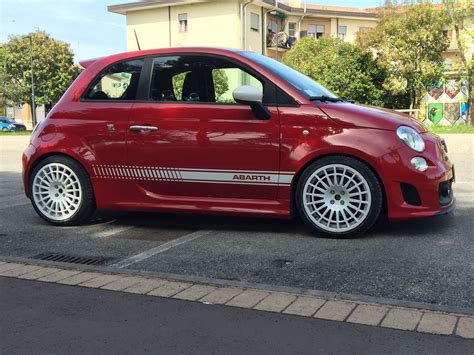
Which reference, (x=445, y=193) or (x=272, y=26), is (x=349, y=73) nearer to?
(x=272, y=26)

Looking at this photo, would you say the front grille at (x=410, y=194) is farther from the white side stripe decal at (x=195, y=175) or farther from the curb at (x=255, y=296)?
the curb at (x=255, y=296)

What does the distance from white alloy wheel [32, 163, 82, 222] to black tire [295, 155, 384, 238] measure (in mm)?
Result: 2341

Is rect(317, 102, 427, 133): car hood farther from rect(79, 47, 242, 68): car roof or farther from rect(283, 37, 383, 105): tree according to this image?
rect(283, 37, 383, 105): tree

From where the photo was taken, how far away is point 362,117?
470 centimetres

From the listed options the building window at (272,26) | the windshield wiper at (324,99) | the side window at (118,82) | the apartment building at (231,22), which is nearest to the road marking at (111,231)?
the side window at (118,82)

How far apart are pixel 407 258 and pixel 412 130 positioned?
1.22 meters

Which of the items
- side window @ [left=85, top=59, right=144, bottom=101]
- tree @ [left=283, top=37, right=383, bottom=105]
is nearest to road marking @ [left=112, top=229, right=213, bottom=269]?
side window @ [left=85, top=59, right=144, bottom=101]

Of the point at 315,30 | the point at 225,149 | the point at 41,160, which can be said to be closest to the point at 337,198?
the point at 225,149

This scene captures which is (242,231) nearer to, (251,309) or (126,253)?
(126,253)

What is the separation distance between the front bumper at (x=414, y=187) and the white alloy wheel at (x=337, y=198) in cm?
Answer: 22

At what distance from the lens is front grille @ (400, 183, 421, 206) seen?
15.1 feet

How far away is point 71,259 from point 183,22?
3834 cm

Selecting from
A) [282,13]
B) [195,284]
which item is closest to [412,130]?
[195,284]

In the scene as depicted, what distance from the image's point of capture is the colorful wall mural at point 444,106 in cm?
3375
